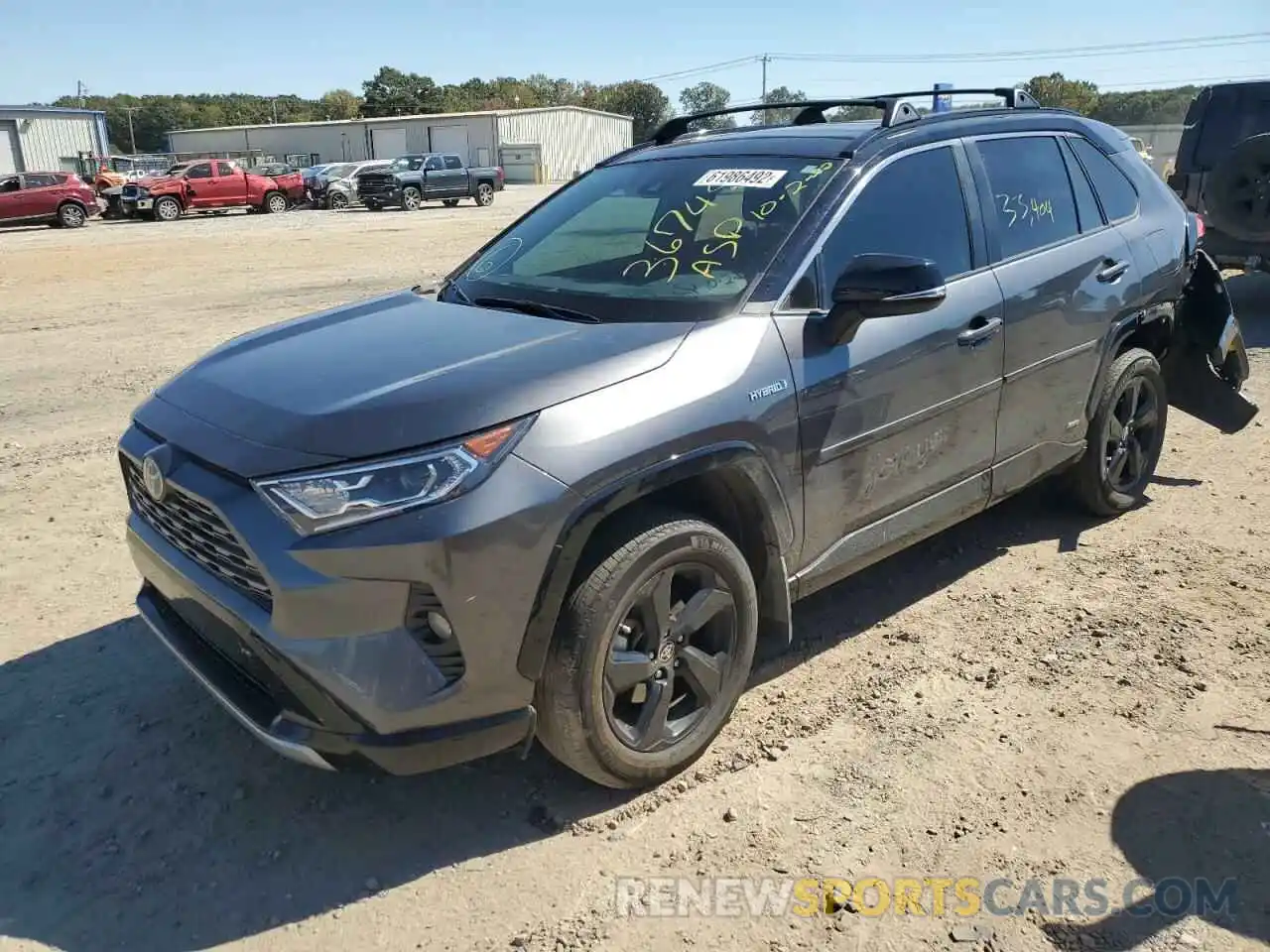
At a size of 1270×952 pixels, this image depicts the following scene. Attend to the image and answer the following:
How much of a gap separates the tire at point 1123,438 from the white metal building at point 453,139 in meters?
55.8

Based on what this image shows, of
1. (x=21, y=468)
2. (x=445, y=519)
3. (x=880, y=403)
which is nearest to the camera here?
(x=445, y=519)

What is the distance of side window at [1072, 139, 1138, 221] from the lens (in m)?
4.66

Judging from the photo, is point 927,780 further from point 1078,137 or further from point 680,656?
point 1078,137

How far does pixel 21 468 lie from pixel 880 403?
5133mm

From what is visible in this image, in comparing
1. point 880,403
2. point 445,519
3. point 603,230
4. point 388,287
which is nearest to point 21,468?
point 603,230

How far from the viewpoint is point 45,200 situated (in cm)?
2734

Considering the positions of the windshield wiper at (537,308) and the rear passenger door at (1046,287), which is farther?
the rear passenger door at (1046,287)

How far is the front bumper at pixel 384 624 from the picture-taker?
7.96 feet

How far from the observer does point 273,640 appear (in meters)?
2.50

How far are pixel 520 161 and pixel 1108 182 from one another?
188 feet

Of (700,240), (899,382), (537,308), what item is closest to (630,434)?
(537,308)

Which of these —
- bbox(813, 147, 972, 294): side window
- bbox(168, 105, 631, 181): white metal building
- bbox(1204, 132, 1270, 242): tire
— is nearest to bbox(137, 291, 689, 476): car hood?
bbox(813, 147, 972, 294): side window

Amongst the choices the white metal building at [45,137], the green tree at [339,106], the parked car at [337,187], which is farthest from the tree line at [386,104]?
the parked car at [337,187]

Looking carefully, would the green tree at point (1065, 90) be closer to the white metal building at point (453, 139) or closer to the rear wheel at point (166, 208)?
the white metal building at point (453, 139)
